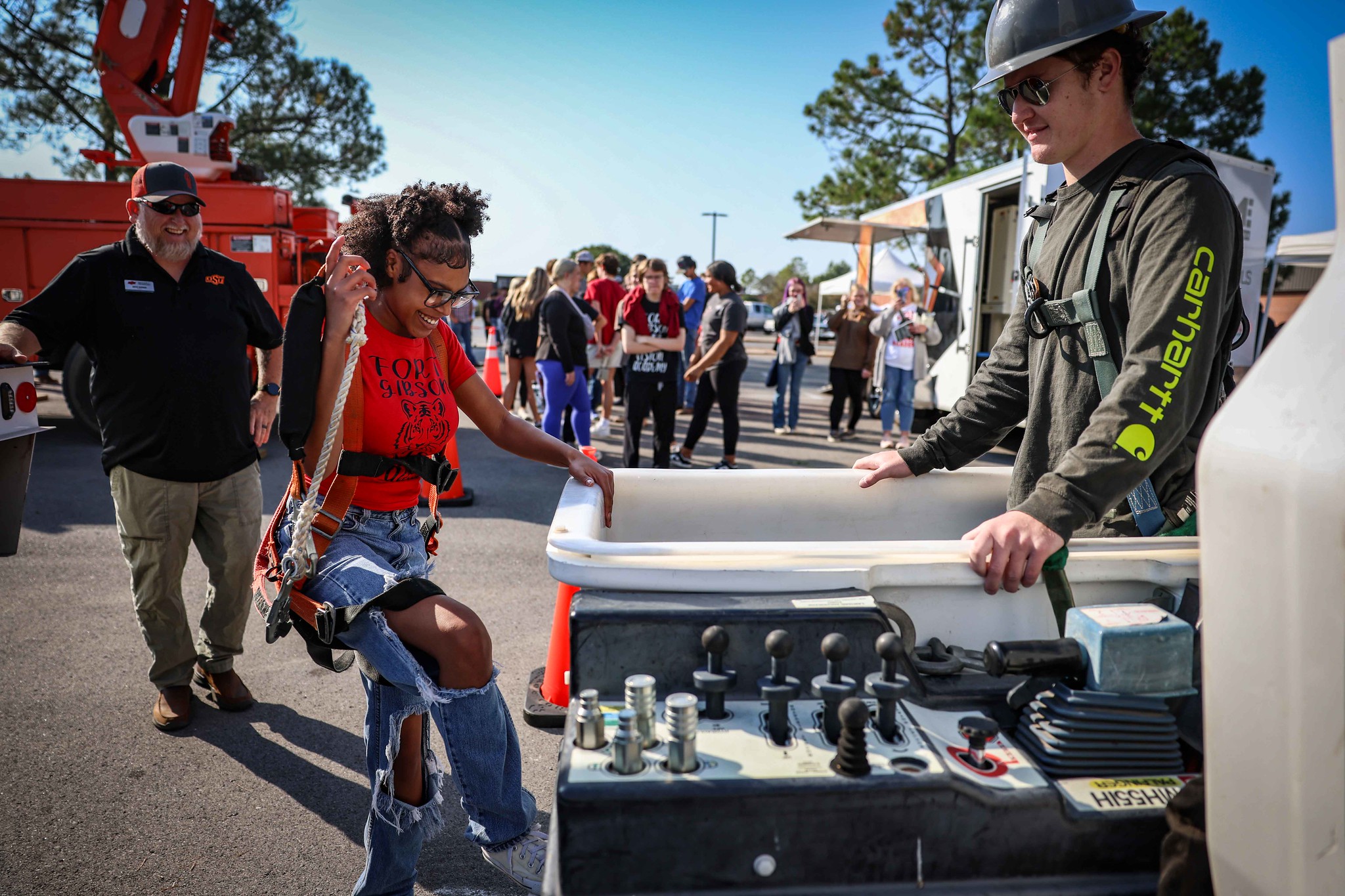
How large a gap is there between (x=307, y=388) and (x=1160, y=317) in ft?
5.70

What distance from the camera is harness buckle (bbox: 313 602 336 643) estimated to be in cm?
192

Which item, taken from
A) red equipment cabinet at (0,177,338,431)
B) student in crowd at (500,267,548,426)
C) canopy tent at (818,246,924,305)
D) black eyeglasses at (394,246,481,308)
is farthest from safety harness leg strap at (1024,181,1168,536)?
canopy tent at (818,246,924,305)

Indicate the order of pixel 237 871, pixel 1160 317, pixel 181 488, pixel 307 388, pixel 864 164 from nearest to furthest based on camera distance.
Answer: pixel 1160 317 → pixel 307 388 → pixel 237 871 → pixel 181 488 → pixel 864 164

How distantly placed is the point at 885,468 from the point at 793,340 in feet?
26.1

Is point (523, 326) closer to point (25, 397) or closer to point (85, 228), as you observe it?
point (85, 228)

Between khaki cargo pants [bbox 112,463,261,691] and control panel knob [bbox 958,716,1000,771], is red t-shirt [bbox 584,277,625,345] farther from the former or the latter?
control panel knob [bbox 958,716,1000,771]

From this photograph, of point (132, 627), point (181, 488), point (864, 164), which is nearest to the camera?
point (181, 488)

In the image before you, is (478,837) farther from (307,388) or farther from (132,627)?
(132,627)

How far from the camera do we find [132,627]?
4191 millimetres

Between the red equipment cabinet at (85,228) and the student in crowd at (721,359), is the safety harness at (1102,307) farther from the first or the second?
the red equipment cabinet at (85,228)

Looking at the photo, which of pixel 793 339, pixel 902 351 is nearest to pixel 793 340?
pixel 793 339

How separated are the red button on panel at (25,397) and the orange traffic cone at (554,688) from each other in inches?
70.4

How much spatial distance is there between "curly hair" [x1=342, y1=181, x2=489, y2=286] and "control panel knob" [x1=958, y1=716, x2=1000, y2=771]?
1599 millimetres

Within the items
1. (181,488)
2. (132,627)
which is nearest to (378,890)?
(181,488)
